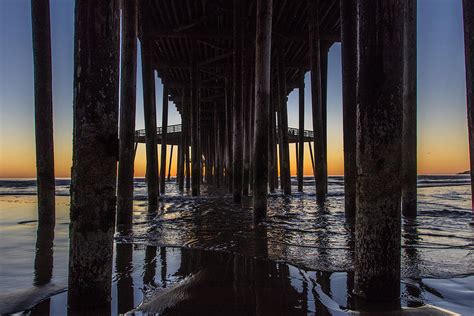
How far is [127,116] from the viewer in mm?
5094

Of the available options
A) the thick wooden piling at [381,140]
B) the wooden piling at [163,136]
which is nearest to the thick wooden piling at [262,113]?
the thick wooden piling at [381,140]

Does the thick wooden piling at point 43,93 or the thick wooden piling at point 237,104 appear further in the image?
the thick wooden piling at point 237,104

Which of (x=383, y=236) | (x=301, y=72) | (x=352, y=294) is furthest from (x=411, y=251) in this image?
(x=301, y=72)

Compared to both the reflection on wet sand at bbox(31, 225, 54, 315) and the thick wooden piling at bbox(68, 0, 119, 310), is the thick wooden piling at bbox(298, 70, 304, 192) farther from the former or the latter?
the thick wooden piling at bbox(68, 0, 119, 310)

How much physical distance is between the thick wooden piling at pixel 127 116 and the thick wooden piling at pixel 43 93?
0.88 m

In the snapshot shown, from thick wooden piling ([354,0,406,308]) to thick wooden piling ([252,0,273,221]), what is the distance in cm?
298

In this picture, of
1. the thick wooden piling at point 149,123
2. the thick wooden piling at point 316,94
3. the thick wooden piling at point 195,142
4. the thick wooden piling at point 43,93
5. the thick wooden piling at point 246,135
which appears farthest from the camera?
the thick wooden piling at point 195,142

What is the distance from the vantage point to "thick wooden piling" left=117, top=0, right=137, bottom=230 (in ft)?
16.8

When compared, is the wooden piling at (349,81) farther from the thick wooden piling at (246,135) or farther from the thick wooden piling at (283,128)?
the thick wooden piling at (283,128)

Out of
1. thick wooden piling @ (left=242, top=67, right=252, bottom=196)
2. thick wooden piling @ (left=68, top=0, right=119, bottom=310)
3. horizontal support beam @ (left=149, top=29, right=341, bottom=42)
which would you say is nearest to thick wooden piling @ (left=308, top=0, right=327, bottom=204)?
thick wooden piling @ (left=242, top=67, right=252, bottom=196)

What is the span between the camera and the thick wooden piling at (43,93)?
4.70m

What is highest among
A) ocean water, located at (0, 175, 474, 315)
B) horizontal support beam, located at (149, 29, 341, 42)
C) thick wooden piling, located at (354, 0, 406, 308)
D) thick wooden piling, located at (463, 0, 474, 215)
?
horizontal support beam, located at (149, 29, 341, 42)

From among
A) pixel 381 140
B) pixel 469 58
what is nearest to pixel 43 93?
pixel 381 140

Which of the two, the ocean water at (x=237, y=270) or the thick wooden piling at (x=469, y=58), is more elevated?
the thick wooden piling at (x=469, y=58)
